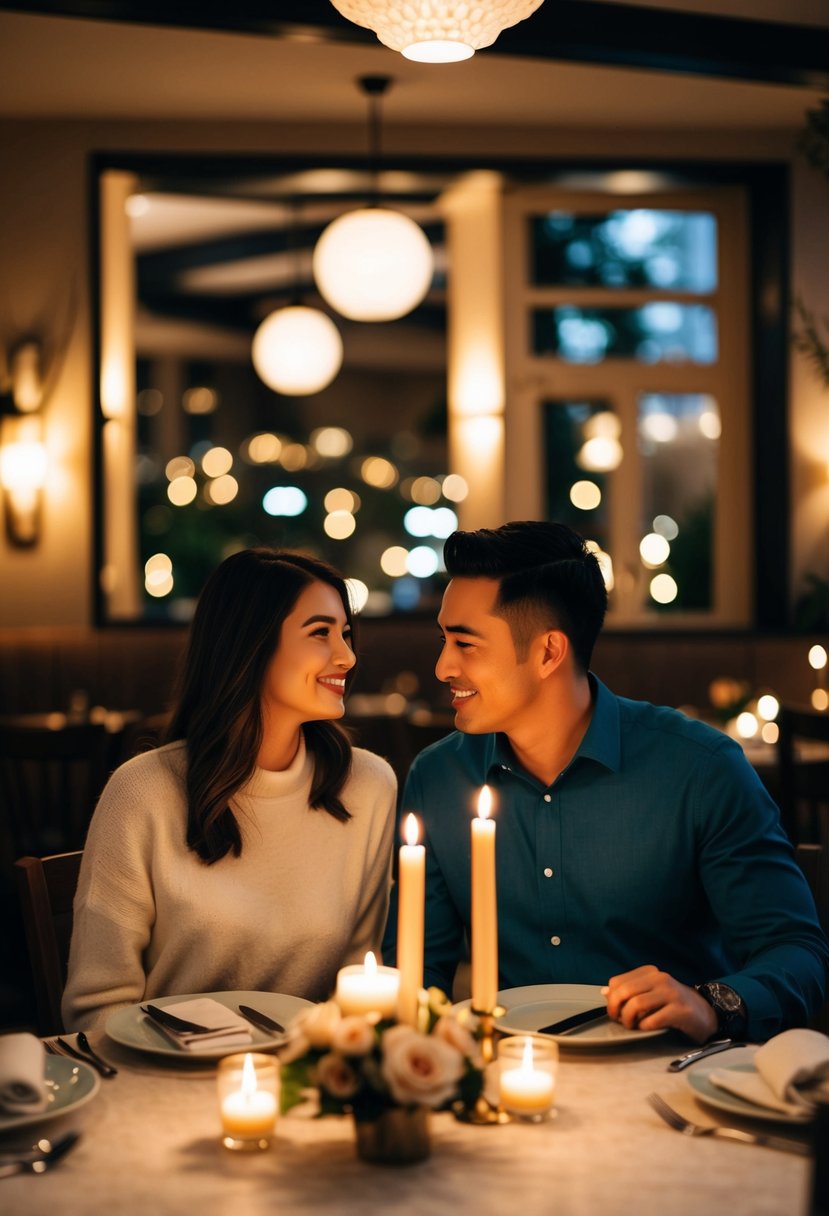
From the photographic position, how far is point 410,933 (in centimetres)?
133

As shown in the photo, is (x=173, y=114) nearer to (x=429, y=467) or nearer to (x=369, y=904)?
(x=369, y=904)

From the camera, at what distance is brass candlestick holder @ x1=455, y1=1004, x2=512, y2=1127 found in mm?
1382

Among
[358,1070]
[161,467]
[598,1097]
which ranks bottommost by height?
[598,1097]

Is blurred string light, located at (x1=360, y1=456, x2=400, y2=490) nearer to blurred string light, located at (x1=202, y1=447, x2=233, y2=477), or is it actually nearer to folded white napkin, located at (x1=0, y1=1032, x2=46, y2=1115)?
blurred string light, located at (x1=202, y1=447, x2=233, y2=477)

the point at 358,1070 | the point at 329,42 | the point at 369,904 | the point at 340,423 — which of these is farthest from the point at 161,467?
the point at 358,1070

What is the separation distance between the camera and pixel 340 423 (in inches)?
611

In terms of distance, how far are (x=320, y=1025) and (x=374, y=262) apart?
181 inches

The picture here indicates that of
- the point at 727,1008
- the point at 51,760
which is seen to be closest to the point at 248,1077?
the point at 727,1008

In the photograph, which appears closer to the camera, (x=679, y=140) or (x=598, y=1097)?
(x=598, y=1097)

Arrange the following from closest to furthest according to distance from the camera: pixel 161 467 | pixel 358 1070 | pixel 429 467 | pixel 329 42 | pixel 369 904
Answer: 1. pixel 358 1070
2. pixel 369 904
3. pixel 329 42
4. pixel 161 467
5. pixel 429 467

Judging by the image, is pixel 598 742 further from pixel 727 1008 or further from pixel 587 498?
Result: pixel 587 498

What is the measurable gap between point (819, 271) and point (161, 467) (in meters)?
8.41

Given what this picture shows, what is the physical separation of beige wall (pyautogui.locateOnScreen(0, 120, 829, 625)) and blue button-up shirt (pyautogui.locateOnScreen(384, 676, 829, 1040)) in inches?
191

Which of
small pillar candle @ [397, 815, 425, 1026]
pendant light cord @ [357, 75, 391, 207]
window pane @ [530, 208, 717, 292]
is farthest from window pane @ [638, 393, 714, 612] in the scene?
small pillar candle @ [397, 815, 425, 1026]
